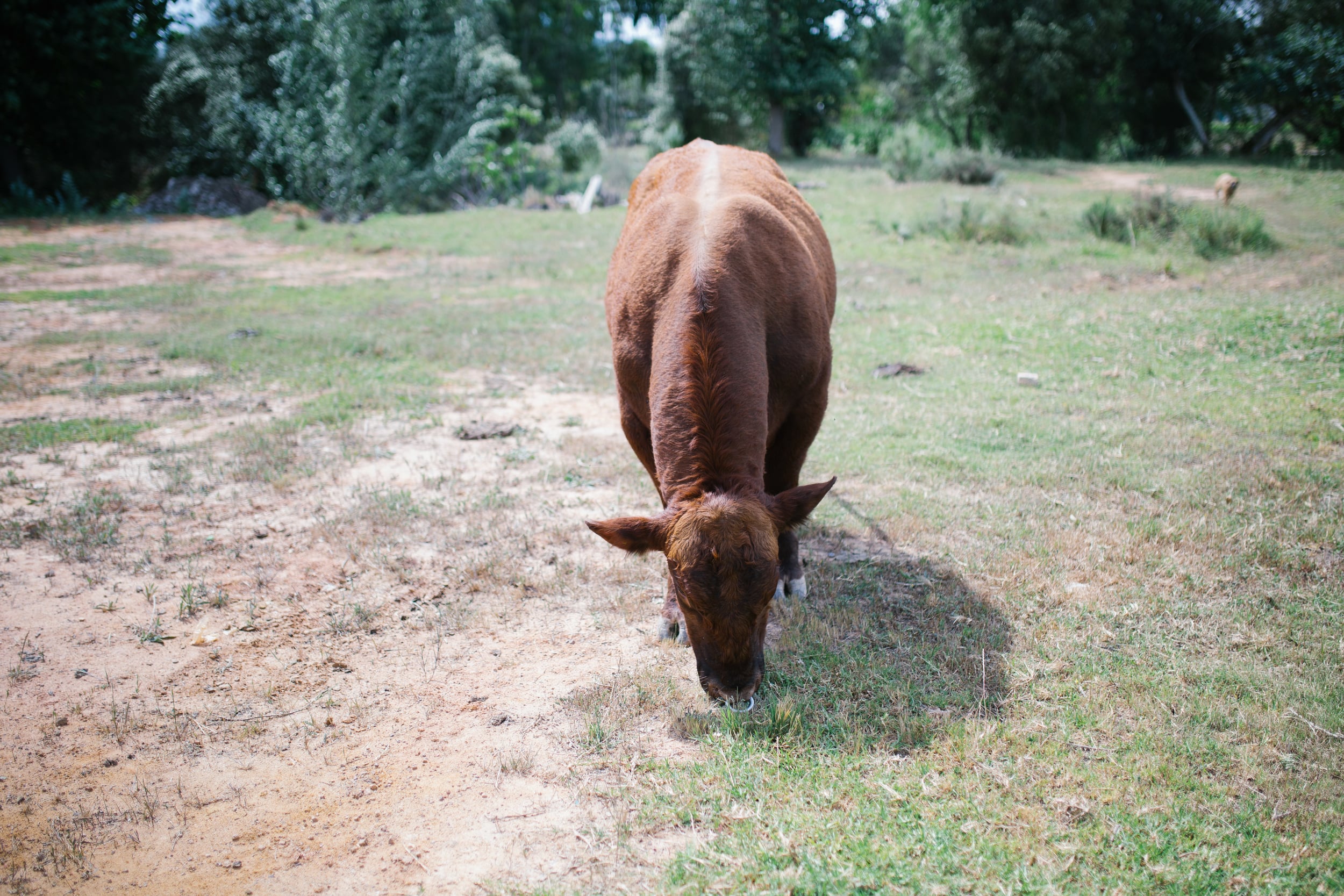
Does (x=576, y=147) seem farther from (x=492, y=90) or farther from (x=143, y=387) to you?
(x=143, y=387)

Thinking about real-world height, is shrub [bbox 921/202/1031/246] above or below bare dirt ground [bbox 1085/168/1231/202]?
below

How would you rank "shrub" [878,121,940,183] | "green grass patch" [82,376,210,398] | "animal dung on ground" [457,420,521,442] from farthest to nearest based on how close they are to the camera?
"shrub" [878,121,940,183], "green grass patch" [82,376,210,398], "animal dung on ground" [457,420,521,442]

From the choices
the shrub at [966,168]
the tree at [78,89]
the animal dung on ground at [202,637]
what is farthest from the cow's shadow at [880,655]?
the tree at [78,89]

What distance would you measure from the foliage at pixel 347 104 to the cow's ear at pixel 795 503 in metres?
21.9

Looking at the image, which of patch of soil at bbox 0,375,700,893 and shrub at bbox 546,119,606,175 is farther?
shrub at bbox 546,119,606,175

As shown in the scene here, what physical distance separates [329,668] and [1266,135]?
1259 inches

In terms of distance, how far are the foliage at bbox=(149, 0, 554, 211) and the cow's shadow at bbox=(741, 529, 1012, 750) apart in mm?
21206

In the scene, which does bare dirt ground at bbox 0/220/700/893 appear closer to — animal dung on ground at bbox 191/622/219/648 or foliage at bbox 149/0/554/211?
animal dung on ground at bbox 191/622/219/648

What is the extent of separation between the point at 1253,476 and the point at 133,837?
670 cm

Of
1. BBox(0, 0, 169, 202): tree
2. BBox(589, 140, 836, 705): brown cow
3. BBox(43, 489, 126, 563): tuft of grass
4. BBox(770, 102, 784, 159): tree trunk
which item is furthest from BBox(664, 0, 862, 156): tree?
BBox(43, 489, 126, 563): tuft of grass

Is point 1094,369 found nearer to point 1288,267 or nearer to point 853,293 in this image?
point 853,293

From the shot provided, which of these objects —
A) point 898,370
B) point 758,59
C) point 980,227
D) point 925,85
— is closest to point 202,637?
point 898,370

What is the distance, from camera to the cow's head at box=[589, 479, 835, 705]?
331 centimetres

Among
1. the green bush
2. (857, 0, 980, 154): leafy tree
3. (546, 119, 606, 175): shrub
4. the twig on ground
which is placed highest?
(857, 0, 980, 154): leafy tree
